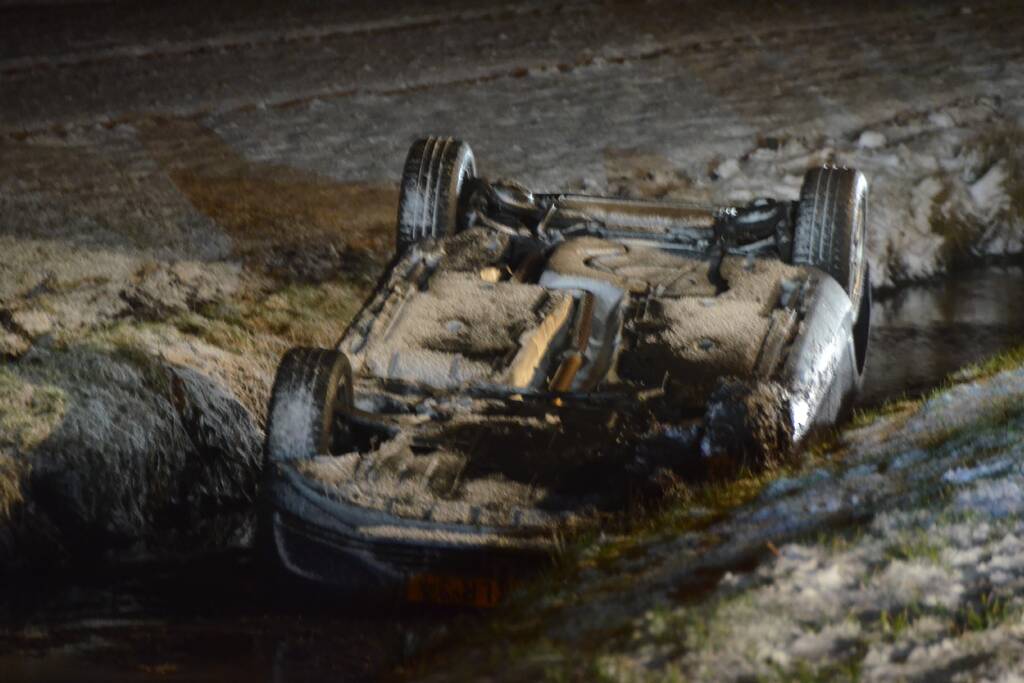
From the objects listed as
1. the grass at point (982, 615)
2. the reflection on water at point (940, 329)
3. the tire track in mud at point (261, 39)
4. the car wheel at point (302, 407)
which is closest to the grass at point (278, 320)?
the car wheel at point (302, 407)

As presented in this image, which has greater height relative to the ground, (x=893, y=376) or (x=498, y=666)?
(x=498, y=666)

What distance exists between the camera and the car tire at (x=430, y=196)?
24.8 ft

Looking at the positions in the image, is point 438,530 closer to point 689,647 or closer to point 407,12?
point 689,647

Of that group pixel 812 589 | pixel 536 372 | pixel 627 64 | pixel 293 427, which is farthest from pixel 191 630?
pixel 627 64

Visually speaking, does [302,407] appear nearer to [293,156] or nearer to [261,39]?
[293,156]

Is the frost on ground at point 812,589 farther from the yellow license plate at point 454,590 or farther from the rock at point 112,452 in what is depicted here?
the rock at point 112,452

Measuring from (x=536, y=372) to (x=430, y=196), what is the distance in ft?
5.48

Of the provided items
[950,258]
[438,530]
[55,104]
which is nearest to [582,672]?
[438,530]

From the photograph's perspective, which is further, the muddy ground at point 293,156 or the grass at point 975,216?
the grass at point 975,216

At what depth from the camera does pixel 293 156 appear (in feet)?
37.5

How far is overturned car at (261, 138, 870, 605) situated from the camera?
5031 mm

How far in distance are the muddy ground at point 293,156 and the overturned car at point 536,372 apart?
1.30m

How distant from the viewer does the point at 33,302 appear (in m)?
7.84

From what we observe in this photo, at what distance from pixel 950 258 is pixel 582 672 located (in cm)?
780
